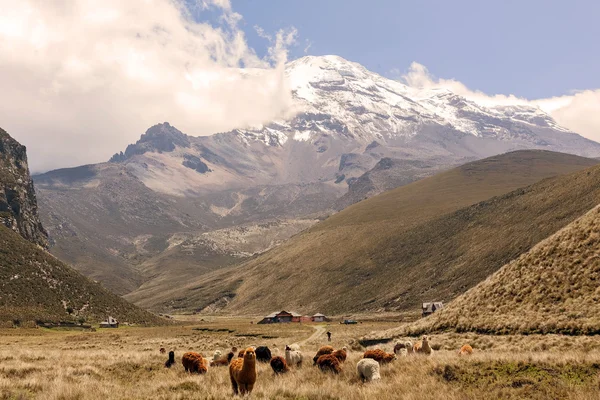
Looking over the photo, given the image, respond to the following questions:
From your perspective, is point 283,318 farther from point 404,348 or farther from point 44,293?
point 404,348

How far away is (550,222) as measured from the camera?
429 feet

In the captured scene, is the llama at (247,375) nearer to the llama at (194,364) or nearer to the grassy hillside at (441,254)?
the llama at (194,364)

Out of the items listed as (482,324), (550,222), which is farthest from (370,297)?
(482,324)

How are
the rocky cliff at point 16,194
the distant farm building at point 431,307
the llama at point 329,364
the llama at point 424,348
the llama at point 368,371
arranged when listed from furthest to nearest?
the rocky cliff at point 16,194 < the distant farm building at point 431,307 < the llama at point 424,348 < the llama at point 329,364 < the llama at point 368,371

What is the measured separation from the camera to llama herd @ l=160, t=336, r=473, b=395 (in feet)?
56.0

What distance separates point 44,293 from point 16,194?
5594 centimetres

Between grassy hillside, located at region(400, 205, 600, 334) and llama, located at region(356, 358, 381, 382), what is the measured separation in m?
18.7

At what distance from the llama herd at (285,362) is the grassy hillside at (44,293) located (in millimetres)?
69989

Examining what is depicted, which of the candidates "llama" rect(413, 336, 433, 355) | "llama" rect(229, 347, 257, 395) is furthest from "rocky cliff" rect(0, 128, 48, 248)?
"llama" rect(229, 347, 257, 395)

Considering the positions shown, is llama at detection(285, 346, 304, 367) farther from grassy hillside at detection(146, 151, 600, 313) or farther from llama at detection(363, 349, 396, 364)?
grassy hillside at detection(146, 151, 600, 313)

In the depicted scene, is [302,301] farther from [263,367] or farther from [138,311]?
[263,367]

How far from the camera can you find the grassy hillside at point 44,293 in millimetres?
86812

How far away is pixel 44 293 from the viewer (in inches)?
3703

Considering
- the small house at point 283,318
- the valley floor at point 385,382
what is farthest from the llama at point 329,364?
the small house at point 283,318
